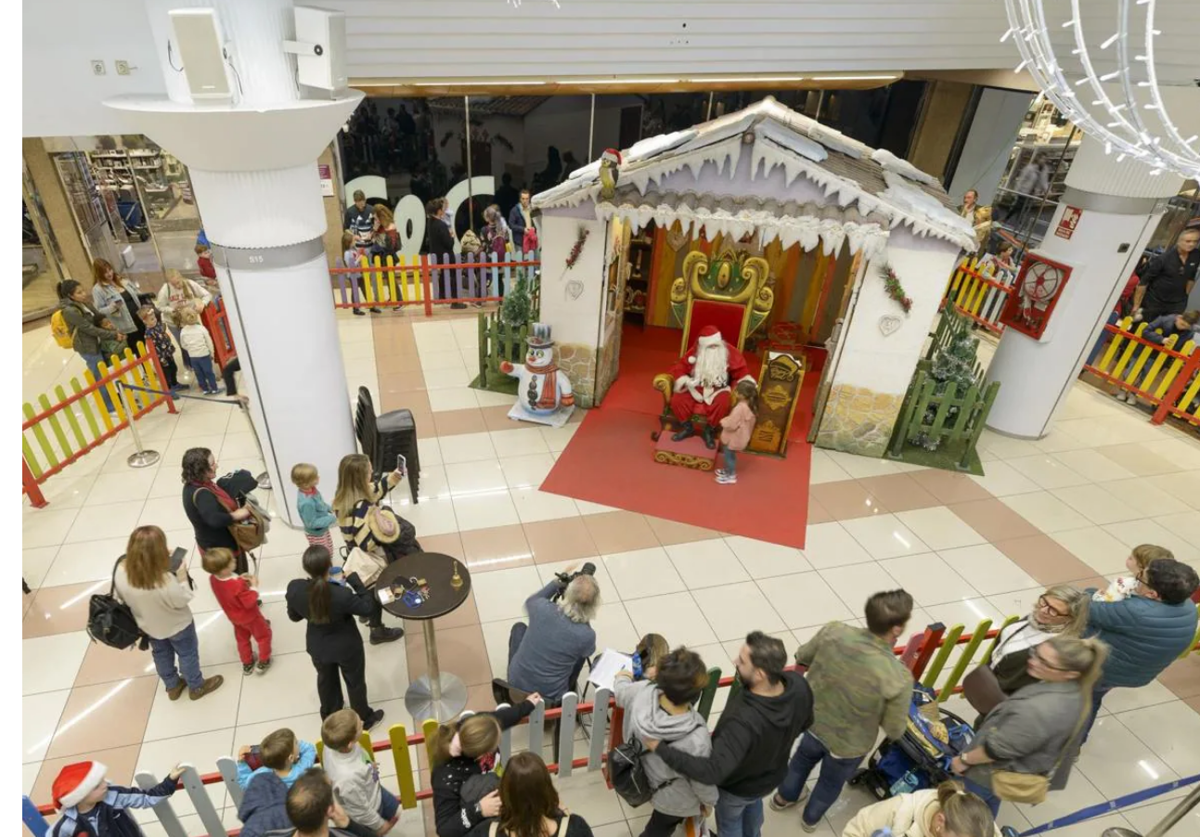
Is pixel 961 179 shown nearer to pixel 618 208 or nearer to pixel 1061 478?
Answer: pixel 1061 478

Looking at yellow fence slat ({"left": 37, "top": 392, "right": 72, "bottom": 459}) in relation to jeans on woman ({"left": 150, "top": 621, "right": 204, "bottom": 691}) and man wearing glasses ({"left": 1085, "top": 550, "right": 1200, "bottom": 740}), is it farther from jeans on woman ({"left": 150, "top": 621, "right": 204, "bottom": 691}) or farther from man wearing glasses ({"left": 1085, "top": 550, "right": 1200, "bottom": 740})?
man wearing glasses ({"left": 1085, "top": 550, "right": 1200, "bottom": 740})

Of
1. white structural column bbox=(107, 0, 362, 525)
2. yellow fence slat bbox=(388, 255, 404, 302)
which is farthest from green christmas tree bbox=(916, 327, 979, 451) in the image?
yellow fence slat bbox=(388, 255, 404, 302)

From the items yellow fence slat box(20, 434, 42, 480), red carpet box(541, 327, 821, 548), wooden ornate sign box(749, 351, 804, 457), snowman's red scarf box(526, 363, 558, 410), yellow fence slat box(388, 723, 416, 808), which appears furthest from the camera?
snowman's red scarf box(526, 363, 558, 410)

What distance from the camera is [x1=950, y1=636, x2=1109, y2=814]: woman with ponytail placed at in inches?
124

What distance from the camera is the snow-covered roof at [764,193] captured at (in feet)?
20.0

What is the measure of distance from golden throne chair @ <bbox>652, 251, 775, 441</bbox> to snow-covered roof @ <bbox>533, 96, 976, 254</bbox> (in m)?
1.18

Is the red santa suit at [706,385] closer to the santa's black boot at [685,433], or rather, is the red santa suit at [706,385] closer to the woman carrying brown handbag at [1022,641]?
the santa's black boot at [685,433]

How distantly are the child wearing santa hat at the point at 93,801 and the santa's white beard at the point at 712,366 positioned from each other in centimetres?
543

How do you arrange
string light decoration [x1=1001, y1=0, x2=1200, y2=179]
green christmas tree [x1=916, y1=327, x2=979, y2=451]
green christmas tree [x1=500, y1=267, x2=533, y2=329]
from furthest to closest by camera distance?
1. green christmas tree [x1=500, y1=267, x2=533, y2=329]
2. green christmas tree [x1=916, y1=327, x2=979, y2=451]
3. string light decoration [x1=1001, y1=0, x2=1200, y2=179]

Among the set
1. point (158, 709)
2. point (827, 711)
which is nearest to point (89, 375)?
point (158, 709)

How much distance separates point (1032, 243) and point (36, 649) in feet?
49.2

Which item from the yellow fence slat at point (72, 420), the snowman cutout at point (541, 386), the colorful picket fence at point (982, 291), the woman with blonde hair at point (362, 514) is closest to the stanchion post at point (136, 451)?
the yellow fence slat at point (72, 420)

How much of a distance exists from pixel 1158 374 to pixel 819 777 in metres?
8.84

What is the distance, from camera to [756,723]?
2930mm
